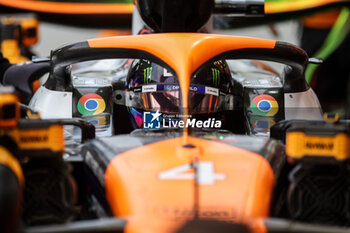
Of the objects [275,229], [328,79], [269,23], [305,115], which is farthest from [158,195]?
[328,79]

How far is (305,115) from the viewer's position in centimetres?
157

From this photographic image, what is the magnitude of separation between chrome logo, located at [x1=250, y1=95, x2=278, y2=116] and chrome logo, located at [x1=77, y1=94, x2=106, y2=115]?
482 millimetres

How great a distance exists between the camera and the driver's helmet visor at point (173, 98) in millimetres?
1355

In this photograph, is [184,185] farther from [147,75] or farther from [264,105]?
[264,105]

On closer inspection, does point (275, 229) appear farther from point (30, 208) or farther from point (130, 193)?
point (30, 208)

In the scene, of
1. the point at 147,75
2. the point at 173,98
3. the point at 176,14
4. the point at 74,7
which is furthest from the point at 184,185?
the point at 74,7

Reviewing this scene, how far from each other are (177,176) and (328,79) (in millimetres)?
3253

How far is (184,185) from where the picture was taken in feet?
2.99

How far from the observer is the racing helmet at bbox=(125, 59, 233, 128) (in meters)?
1.36

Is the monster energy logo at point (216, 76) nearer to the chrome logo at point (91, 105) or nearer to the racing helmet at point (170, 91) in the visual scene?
the racing helmet at point (170, 91)

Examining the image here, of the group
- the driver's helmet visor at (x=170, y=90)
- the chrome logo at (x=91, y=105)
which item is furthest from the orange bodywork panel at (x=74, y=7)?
the driver's helmet visor at (x=170, y=90)

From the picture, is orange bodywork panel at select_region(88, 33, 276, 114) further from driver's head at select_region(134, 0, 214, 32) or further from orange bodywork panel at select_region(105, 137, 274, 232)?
orange bodywork panel at select_region(105, 137, 274, 232)

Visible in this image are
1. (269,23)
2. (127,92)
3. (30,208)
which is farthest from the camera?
(269,23)

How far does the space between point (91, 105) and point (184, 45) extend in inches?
17.1
